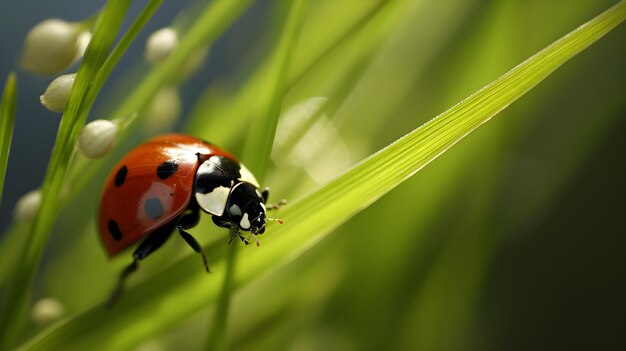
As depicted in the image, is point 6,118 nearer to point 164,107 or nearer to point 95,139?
point 95,139

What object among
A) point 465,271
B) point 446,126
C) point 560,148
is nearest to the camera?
point 446,126

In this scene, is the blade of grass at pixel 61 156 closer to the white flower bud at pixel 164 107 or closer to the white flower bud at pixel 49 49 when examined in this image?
the white flower bud at pixel 49 49

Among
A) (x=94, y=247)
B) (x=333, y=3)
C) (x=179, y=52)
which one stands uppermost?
(x=333, y=3)

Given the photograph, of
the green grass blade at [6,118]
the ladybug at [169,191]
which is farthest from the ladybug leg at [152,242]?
the green grass blade at [6,118]

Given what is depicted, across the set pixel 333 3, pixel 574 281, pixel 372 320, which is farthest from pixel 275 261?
pixel 574 281

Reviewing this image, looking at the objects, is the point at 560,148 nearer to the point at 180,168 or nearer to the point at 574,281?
the point at 574,281

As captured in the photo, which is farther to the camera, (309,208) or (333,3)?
(333,3)

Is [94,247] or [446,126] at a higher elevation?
[446,126]

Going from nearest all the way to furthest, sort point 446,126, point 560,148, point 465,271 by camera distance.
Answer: point 446,126 < point 465,271 < point 560,148

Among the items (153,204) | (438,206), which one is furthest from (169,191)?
(438,206)
